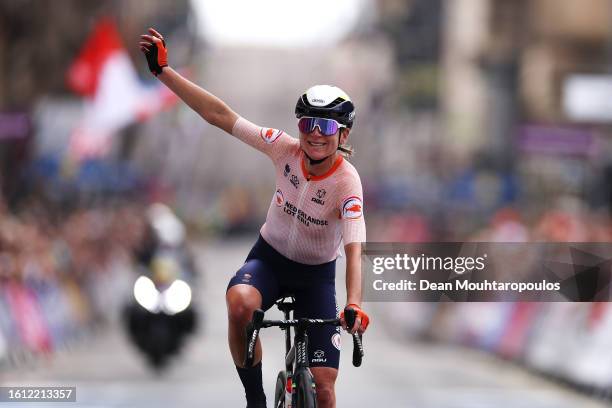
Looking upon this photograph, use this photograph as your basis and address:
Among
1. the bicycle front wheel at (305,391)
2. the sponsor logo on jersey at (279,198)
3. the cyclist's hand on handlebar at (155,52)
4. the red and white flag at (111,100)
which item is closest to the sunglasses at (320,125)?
the sponsor logo on jersey at (279,198)

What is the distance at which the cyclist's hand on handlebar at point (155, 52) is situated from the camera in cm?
837

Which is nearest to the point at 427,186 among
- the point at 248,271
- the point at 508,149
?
the point at 508,149

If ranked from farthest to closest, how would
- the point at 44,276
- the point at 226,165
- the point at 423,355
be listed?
the point at 226,165 → the point at 423,355 → the point at 44,276

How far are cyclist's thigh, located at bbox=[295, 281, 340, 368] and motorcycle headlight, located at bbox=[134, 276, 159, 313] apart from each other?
10705 millimetres

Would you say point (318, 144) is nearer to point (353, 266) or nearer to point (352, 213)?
point (352, 213)

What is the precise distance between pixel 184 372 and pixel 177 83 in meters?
11.6

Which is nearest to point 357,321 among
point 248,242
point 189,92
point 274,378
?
point 189,92

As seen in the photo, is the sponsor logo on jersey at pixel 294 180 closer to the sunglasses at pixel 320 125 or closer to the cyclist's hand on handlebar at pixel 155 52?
the sunglasses at pixel 320 125

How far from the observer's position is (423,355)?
24.3 meters

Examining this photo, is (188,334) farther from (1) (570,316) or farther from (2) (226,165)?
(2) (226,165)

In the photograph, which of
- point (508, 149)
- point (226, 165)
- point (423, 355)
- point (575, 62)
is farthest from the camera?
point (226, 165)

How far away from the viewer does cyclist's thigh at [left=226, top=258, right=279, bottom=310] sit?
324 inches

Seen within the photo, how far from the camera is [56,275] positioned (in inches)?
912

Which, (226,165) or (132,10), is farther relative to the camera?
(226,165)
